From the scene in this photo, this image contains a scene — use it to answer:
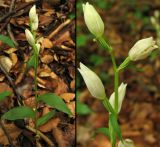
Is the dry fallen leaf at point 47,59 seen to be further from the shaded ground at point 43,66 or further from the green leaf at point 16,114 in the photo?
the green leaf at point 16,114

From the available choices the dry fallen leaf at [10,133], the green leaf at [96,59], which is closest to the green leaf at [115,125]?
the dry fallen leaf at [10,133]

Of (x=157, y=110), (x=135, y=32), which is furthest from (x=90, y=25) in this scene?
(x=135, y=32)

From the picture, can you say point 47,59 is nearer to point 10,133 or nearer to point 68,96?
point 68,96

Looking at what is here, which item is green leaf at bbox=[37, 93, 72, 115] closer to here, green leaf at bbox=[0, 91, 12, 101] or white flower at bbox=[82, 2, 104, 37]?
green leaf at bbox=[0, 91, 12, 101]

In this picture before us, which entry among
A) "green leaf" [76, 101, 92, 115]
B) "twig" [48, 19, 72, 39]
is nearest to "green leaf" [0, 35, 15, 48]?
"twig" [48, 19, 72, 39]

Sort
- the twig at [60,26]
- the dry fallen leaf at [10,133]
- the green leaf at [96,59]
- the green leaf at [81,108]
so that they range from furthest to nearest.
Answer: the green leaf at [96,59] → the green leaf at [81,108] → the twig at [60,26] → the dry fallen leaf at [10,133]

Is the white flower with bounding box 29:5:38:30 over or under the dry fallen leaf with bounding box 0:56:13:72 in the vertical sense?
over

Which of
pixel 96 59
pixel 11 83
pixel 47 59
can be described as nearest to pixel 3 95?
pixel 11 83
